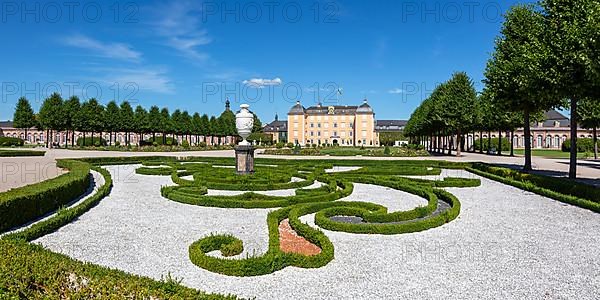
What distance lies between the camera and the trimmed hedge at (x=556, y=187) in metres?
10.0

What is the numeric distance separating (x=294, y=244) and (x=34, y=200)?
5.37m

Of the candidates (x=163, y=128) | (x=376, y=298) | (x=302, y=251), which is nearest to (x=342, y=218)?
(x=302, y=251)

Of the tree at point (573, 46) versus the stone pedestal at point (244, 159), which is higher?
the tree at point (573, 46)

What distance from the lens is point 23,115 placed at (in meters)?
51.4

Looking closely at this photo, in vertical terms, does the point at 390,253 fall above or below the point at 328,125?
below

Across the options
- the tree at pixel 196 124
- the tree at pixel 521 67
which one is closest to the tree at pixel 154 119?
the tree at pixel 196 124

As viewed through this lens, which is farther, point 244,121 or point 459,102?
point 459,102

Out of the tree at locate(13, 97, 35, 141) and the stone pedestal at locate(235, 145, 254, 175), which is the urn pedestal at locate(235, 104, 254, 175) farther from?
the tree at locate(13, 97, 35, 141)

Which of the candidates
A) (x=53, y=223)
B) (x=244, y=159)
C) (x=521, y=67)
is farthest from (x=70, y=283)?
(x=521, y=67)

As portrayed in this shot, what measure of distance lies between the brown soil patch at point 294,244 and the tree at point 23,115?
185ft

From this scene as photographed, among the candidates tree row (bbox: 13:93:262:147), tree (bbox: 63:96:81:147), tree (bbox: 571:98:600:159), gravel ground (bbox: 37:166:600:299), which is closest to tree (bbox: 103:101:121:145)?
tree row (bbox: 13:93:262:147)

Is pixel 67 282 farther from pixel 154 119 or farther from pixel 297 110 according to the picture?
pixel 297 110

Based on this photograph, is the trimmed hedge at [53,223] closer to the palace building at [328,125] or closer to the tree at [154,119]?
the tree at [154,119]

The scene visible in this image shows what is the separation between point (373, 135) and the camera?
9362cm
